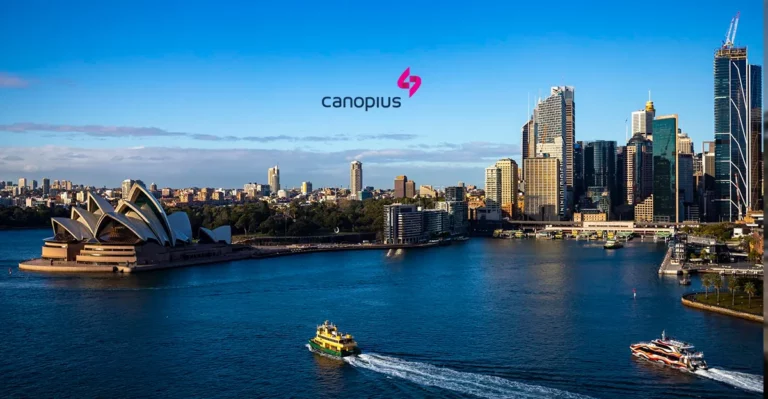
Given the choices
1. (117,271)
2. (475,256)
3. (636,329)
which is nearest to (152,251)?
(117,271)

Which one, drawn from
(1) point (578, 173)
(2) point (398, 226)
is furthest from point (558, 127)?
(2) point (398, 226)

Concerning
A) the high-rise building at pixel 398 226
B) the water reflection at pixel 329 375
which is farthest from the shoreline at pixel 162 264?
the water reflection at pixel 329 375

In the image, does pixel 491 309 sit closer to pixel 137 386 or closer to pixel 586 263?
pixel 137 386

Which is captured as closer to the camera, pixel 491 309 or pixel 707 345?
pixel 707 345

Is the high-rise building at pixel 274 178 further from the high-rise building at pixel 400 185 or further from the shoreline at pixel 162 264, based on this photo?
the shoreline at pixel 162 264

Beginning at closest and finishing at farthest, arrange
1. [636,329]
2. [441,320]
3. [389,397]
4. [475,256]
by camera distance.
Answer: [389,397], [636,329], [441,320], [475,256]

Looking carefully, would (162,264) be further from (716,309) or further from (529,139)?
(529,139)
